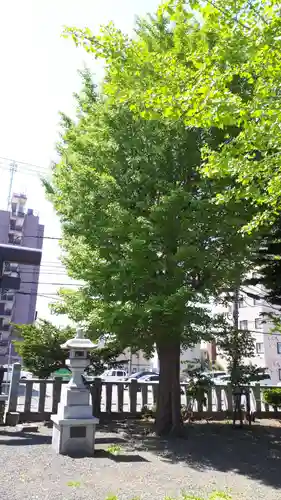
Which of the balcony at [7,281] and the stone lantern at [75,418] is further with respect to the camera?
the balcony at [7,281]

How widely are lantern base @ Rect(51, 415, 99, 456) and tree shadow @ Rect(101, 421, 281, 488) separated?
1169mm

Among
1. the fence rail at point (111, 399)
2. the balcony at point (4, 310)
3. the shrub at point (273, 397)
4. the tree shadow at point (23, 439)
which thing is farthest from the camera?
the balcony at point (4, 310)

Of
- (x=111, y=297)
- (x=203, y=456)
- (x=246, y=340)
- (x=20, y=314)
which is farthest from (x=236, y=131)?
(x=20, y=314)

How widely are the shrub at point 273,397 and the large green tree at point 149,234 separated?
5.94 meters

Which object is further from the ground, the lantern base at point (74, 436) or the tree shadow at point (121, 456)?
the lantern base at point (74, 436)

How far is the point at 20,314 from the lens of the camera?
53.6 m

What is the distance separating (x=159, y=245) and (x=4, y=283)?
17.7ft

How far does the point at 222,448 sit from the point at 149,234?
5.20 m

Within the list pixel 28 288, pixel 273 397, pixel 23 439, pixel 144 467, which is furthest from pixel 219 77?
pixel 28 288

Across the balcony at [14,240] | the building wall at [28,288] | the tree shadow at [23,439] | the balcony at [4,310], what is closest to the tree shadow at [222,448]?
the tree shadow at [23,439]

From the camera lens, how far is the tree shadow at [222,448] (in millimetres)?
7059

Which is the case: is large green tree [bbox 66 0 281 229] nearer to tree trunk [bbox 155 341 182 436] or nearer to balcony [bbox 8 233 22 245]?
tree trunk [bbox 155 341 182 436]

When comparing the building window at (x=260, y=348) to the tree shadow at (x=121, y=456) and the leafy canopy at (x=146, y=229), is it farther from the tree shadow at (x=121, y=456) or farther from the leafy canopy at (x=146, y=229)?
the tree shadow at (x=121, y=456)

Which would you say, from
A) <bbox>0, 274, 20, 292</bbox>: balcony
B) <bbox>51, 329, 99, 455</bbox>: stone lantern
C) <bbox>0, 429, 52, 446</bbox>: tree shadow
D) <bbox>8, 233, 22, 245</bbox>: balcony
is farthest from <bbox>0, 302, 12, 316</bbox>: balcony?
<bbox>51, 329, 99, 455</bbox>: stone lantern
